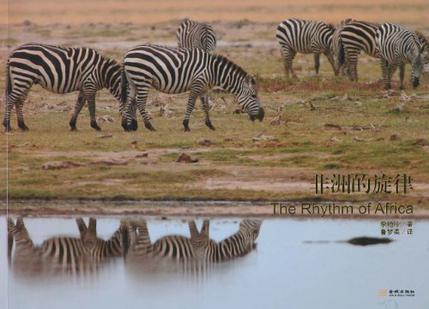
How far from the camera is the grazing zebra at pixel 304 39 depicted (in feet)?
41.2

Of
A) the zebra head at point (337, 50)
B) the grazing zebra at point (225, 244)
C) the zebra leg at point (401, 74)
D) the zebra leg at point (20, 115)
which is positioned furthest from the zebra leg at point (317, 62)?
the grazing zebra at point (225, 244)

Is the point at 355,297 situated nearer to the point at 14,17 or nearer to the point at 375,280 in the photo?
the point at 375,280

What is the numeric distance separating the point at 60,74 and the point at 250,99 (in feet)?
5.13

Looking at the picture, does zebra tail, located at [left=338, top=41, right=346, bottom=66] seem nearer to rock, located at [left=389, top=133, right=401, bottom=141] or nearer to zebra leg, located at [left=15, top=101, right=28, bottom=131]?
rock, located at [left=389, top=133, right=401, bottom=141]

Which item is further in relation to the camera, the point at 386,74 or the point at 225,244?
the point at 386,74

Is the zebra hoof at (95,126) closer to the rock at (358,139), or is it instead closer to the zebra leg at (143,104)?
the zebra leg at (143,104)

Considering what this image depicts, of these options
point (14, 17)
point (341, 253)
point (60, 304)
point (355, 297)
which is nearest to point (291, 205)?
point (341, 253)

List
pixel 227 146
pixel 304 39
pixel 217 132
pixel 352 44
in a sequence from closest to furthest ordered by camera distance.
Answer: pixel 227 146 → pixel 217 132 → pixel 352 44 → pixel 304 39

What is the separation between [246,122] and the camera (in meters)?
11.5

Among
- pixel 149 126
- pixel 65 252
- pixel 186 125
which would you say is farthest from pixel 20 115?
pixel 65 252

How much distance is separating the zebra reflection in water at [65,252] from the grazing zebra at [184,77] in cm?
198

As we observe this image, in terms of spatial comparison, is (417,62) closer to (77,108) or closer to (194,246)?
(77,108)

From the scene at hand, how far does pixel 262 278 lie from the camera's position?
8641 millimetres

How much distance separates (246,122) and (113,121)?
108 centimetres
